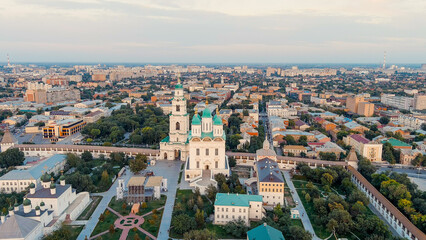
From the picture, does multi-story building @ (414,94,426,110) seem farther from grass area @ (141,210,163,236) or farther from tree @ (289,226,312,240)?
grass area @ (141,210,163,236)

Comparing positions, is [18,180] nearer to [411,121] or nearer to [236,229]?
[236,229]

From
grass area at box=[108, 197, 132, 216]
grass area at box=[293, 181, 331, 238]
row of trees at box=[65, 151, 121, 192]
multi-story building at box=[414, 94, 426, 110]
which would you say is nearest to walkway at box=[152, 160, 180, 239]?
grass area at box=[108, 197, 132, 216]

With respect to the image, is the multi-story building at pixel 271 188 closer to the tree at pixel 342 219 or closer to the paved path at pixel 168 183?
the tree at pixel 342 219

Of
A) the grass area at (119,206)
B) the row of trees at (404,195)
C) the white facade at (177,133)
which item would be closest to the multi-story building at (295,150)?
the row of trees at (404,195)

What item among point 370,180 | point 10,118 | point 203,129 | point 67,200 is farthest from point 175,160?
point 10,118

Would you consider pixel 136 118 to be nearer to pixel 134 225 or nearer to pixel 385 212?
pixel 134 225

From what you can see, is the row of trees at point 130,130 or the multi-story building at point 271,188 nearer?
the multi-story building at point 271,188
